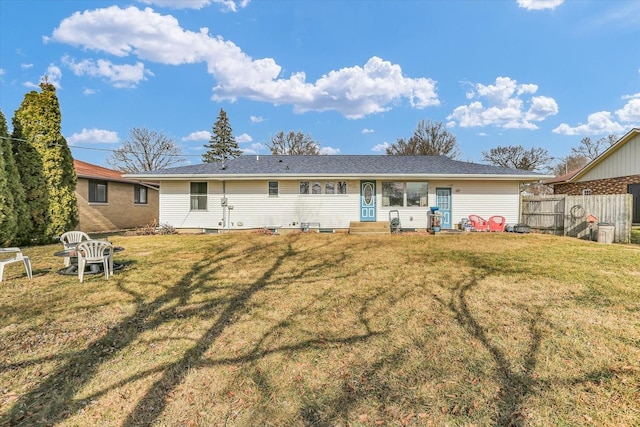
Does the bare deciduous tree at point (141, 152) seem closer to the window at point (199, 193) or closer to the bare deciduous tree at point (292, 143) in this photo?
the bare deciduous tree at point (292, 143)

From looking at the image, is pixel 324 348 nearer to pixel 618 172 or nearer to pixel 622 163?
pixel 622 163

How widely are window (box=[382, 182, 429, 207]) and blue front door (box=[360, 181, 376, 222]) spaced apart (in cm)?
47

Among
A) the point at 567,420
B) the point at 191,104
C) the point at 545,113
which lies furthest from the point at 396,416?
the point at 545,113

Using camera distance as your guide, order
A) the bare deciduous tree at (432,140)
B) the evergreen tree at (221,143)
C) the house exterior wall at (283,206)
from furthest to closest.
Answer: the evergreen tree at (221,143)
the bare deciduous tree at (432,140)
the house exterior wall at (283,206)

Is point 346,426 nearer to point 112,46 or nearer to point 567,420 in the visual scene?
point 567,420

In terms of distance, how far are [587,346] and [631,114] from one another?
147 ft

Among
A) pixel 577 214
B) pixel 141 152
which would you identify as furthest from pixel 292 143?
pixel 577 214

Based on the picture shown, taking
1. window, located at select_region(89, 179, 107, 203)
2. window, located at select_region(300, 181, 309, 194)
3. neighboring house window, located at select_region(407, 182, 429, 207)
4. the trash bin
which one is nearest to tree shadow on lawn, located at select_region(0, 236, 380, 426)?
window, located at select_region(300, 181, 309, 194)

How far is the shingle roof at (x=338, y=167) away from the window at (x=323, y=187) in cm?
55

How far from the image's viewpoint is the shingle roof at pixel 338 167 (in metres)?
12.7

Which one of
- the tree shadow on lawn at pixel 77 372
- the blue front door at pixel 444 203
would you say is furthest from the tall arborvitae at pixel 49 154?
the blue front door at pixel 444 203

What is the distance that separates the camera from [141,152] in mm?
33375

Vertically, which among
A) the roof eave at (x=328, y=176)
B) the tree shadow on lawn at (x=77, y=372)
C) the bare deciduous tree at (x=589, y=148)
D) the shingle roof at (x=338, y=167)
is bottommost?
the tree shadow on lawn at (x=77, y=372)

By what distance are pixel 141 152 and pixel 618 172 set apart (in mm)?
41865
